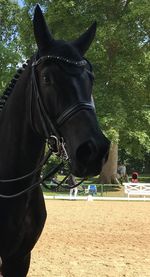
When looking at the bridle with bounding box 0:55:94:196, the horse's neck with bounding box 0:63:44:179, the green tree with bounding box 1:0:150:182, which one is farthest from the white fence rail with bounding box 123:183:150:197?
the bridle with bounding box 0:55:94:196

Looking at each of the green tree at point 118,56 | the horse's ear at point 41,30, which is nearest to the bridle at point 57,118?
the horse's ear at point 41,30

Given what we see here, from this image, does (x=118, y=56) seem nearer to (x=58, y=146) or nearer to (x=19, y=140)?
(x=19, y=140)

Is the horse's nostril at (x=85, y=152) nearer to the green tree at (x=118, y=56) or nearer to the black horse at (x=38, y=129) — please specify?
the black horse at (x=38, y=129)

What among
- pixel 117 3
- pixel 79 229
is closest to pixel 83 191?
pixel 117 3

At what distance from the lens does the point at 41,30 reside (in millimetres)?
3193

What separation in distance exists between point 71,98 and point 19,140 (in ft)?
2.43

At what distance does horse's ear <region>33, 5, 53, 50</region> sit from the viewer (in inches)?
125

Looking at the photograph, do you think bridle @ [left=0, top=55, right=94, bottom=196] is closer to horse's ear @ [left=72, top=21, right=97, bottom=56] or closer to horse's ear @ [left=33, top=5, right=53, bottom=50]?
horse's ear @ [left=33, top=5, right=53, bottom=50]

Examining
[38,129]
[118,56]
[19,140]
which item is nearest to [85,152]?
[38,129]

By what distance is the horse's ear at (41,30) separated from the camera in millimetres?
3177

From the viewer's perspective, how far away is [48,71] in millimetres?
3117

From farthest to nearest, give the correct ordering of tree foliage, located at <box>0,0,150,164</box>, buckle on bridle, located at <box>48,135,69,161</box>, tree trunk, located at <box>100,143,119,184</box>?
tree trunk, located at <box>100,143,119,184</box> < tree foliage, located at <box>0,0,150,164</box> < buckle on bridle, located at <box>48,135,69,161</box>

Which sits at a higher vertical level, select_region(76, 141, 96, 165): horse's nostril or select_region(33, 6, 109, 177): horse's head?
select_region(33, 6, 109, 177): horse's head

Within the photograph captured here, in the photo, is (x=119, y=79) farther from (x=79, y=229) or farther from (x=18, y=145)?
(x=18, y=145)
